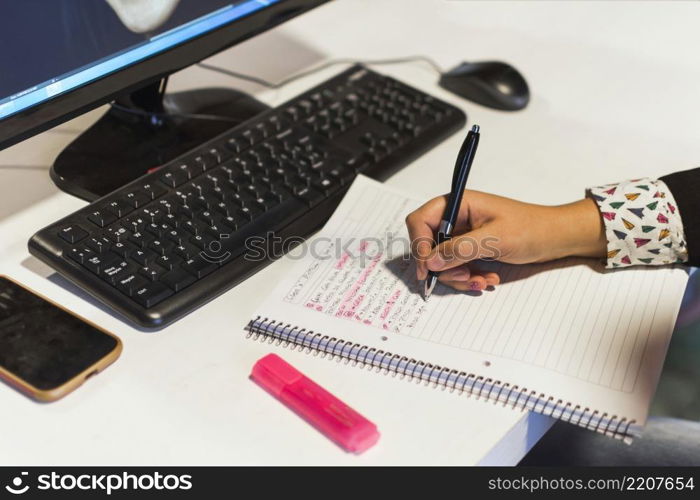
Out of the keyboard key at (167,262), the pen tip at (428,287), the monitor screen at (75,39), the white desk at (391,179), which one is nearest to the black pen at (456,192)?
the pen tip at (428,287)

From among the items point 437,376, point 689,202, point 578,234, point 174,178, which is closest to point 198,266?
point 174,178

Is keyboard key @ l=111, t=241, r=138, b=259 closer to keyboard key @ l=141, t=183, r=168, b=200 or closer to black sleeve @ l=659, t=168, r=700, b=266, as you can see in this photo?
keyboard key @ l=141, t=183, r=168, b=200

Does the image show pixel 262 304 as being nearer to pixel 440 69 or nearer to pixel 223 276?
pixel 223 276

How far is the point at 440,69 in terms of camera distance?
3.56ft

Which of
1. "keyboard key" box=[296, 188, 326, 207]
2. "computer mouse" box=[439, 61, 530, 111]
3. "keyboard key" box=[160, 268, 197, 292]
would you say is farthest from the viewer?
"computer mouse" box=[439, 61, 530, 111]

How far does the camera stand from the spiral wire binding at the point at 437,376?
60 centimetres

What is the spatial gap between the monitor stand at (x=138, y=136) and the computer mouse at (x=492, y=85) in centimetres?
25

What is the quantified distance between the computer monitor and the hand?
0.97 ft

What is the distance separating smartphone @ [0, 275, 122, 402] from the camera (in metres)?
0.62

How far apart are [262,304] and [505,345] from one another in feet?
0.68

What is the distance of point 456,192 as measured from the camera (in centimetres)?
71

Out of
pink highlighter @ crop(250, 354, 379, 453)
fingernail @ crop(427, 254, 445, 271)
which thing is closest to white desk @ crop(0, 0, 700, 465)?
pink highlighter @ crop(250, 354, 379, 453)

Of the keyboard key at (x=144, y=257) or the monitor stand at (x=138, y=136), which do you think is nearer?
the keyboard key at (x=144, y=257)

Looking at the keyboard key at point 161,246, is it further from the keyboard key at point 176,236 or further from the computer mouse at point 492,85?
the computer mouse at point 492,85
